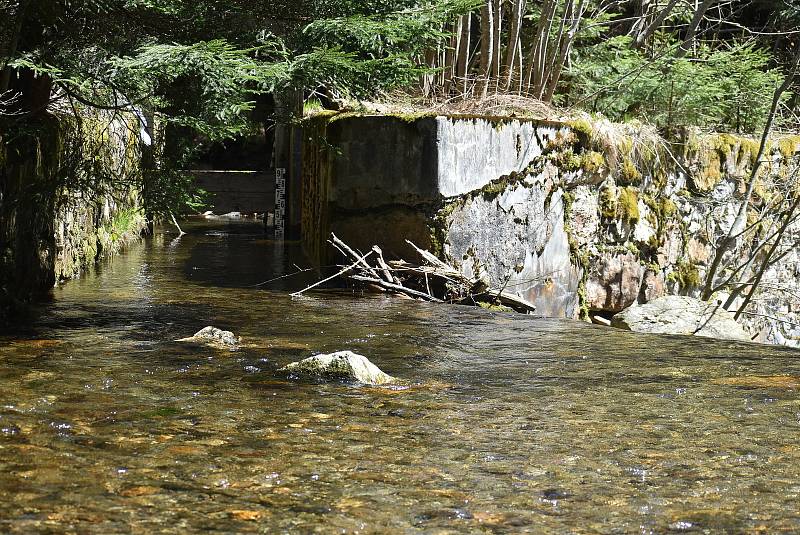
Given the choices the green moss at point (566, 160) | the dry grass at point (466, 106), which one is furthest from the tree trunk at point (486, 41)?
the green moss at point (566, 160)

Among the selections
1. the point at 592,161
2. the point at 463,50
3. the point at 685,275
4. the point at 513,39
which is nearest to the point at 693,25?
the point at 592,161

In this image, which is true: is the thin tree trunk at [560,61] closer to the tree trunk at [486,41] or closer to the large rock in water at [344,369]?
the tree trunk at [486,41]

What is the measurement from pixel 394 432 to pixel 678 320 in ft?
18.2

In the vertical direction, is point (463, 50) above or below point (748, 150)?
above

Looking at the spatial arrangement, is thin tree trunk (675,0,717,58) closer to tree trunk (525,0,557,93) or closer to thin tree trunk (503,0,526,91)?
tree trunk (525,0,557,93)

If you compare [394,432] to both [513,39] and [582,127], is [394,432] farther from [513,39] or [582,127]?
[513,39]

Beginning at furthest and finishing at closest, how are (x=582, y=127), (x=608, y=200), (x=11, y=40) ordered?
(x=608, y=200) < (x=582, y=127) < (x=11, y=40)

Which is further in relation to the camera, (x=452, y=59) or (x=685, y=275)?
(x=685, y=275)

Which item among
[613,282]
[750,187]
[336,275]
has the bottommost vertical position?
[613,282]

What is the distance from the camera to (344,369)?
5391mm

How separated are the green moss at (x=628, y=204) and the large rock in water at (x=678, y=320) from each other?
67.8 inches

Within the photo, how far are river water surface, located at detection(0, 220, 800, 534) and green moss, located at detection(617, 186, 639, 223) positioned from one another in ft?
12.6

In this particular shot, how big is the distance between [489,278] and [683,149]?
3.81 metres

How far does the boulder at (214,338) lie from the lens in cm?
627
